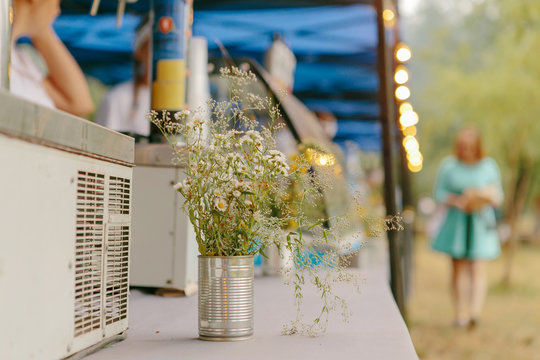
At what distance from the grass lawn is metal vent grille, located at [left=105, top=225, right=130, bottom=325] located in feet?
14.8

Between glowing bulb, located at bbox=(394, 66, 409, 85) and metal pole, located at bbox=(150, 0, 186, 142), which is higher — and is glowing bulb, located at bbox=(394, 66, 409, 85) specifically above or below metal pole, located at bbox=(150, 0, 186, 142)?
above

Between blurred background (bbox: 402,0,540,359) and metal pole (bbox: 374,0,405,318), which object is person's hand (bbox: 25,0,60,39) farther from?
blurred background (bbox: 402,0,540,359)

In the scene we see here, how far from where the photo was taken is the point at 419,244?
2319cm

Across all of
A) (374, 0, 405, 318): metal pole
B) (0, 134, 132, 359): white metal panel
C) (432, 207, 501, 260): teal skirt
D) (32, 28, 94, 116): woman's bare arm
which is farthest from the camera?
(432, 207, 501, 260): teal skirt

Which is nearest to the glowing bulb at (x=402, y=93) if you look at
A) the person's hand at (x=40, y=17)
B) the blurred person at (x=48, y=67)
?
the blurred person at (x=48, y=67)

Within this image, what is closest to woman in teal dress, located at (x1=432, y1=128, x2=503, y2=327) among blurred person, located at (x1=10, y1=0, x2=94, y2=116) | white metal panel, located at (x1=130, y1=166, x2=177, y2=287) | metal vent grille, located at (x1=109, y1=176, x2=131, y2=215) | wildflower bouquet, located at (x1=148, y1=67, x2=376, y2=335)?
blurred person, located at (x1=10, y1=0, x2=94, y2=116)

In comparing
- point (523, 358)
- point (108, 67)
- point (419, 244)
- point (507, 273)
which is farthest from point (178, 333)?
point (419, 244)

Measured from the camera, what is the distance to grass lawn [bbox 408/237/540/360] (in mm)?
5945

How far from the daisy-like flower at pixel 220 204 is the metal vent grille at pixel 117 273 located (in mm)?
186

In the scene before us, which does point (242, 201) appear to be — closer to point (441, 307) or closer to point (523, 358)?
point (523, 358)

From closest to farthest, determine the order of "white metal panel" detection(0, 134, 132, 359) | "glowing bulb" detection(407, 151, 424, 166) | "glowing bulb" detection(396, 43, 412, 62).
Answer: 1. "white metal panel" detection(0, 134, 132, 359)
2. "glowing bulb" detection(396, 43, 412, 62)
3. "glowing bulb" detection(407, 151, 424, 166)

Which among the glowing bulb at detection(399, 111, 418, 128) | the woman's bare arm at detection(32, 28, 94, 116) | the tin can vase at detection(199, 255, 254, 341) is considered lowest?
the tin can vase at detection(199, 255, 254, 341)

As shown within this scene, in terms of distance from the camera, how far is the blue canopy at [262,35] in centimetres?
455

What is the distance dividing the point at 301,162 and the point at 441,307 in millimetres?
7851
